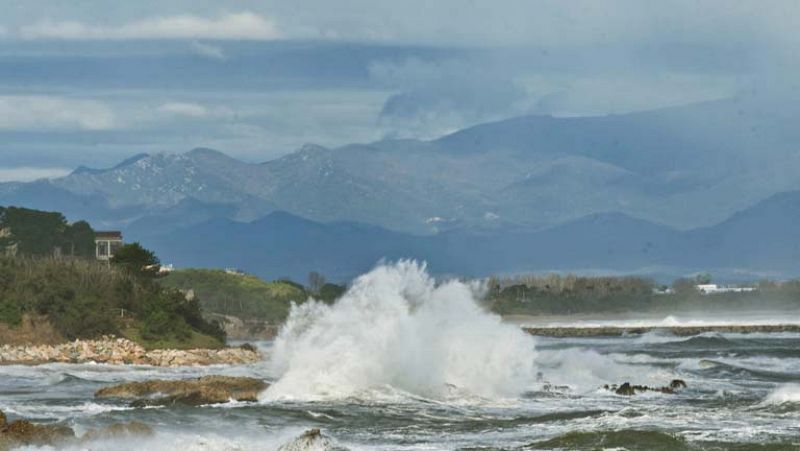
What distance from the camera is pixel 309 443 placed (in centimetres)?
3316

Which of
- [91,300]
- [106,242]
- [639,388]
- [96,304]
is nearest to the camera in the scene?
[639,388]

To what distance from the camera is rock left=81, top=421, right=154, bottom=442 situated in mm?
33688

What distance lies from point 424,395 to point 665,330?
103912 mm

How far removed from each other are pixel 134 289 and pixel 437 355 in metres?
38.1

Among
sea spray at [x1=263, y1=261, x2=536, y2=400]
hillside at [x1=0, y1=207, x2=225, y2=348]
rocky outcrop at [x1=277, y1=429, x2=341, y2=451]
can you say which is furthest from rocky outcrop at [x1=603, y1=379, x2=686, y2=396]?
hillside at [x1=0, y1=207, x2=225, y2=348]

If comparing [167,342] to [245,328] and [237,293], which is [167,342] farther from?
[237,293]

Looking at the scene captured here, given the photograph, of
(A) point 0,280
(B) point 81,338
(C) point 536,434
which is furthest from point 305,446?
(A) point 0,280

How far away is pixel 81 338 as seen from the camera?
259 ft

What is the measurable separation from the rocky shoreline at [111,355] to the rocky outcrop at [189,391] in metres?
23.1

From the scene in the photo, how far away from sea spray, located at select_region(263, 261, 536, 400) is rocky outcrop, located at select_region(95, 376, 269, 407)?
0.79 meters

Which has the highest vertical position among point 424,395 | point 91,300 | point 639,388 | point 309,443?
point 91,300

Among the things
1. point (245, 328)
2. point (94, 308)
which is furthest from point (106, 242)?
point (94, 308)

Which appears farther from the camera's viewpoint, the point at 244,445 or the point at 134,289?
the point at 134,289

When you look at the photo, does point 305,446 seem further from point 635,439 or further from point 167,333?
point 167,333
